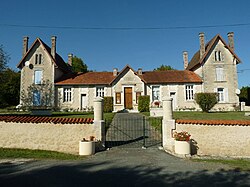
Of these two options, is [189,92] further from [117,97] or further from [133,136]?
[133,136]

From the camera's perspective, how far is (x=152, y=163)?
20.8 feet

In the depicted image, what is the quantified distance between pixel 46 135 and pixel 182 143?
5.31 meters

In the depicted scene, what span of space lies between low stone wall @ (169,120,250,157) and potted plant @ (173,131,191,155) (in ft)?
1.72

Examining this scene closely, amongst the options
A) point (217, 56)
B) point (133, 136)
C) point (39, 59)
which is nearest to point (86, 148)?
point (133, 136)

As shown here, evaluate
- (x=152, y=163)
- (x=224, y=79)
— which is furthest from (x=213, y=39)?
(x=152, y=163)

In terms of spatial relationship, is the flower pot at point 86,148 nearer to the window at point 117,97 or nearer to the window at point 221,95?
the window at point 117,97

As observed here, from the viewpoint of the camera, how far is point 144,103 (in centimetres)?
2211

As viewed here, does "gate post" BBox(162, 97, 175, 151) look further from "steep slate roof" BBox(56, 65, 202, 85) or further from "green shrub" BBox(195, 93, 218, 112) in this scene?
"steep slate roof" BBox(56, 65, 202, 85)

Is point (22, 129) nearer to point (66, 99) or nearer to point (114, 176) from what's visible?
point (114, 176)

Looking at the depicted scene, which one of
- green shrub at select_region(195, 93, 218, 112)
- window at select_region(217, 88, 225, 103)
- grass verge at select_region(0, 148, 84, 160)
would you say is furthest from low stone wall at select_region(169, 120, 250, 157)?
window at select_region(217, 88, 225, 103)

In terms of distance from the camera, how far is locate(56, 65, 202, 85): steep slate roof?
24156mm

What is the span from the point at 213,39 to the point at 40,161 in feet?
80.5

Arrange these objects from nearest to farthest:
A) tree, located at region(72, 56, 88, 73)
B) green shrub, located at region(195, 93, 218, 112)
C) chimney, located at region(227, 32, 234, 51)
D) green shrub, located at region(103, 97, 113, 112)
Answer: green shrub, located at region(195, 93, 218, 112) → green shrub, located at region(103, 97, 113, 112) → chimney, located at region(227, 32, 234, 51) → tree, located at region(72, 56, 88, 73)

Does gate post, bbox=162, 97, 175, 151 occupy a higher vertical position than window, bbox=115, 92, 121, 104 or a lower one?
lower
